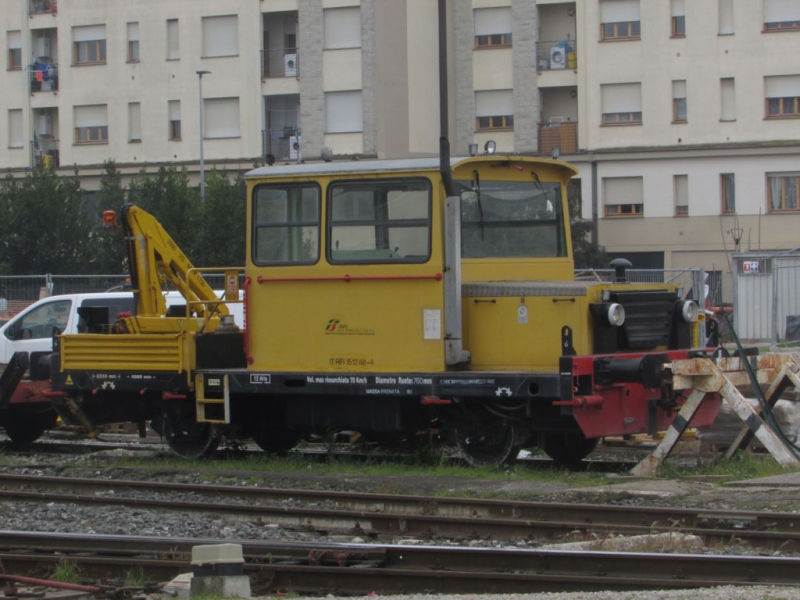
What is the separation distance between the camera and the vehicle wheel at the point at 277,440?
45.9 ft

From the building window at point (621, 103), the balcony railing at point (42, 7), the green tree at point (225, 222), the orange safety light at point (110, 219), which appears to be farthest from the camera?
the balcony railing at point (42, 7)

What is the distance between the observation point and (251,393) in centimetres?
1306

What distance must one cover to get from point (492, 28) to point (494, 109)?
283 cm

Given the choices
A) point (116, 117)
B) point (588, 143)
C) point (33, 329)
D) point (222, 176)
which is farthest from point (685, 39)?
point (33, 329)

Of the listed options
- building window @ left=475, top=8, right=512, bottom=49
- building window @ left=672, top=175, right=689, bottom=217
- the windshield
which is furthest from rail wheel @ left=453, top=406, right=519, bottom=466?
building window @ left=475, top=8, right=512, bottom=49

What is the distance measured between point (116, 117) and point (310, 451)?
3416 centimetres

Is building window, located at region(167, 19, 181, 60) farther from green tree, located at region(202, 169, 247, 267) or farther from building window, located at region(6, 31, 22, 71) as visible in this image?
green tree, located at region(202, 169, 247, 267)

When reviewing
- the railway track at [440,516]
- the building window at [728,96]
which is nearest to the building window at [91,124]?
the building window at [728,96]

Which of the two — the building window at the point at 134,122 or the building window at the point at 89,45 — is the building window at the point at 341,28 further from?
the building window at the point at 89,45

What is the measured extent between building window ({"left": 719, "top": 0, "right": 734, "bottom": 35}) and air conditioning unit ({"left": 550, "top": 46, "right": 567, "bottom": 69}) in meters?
5.27

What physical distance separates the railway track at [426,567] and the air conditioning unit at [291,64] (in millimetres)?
36613

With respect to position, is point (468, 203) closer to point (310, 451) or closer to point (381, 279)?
point (381, 279)

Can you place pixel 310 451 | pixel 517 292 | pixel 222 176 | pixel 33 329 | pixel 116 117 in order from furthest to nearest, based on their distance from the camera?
pixel 116 117
pixel 222 176
pixel 33 329
pixel 310 451
pixel 517 292

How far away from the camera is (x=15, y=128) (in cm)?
4819
